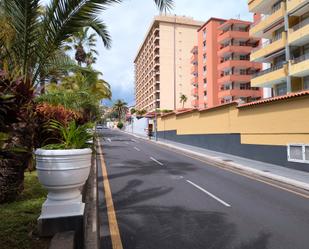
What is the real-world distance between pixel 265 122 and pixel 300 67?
1312cm

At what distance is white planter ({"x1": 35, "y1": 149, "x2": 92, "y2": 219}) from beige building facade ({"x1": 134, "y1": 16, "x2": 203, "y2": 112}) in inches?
2893

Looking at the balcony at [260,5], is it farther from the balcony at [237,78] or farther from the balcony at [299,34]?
the balcony at [237,78]

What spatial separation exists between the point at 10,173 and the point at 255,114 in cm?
1343

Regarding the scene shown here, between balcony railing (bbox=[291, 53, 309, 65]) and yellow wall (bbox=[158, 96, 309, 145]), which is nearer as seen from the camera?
yellow wall (bbox=[158, 96, 309, 145])

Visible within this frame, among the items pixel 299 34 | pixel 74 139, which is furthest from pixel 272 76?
pixel 74 139

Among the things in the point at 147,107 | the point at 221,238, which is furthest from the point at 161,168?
the point at 147,107

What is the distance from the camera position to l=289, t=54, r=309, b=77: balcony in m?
23.7

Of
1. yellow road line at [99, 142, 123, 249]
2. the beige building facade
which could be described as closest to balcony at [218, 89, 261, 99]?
the beige building facade

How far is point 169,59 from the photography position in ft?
269

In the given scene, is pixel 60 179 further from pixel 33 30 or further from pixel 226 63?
pixel 226 63

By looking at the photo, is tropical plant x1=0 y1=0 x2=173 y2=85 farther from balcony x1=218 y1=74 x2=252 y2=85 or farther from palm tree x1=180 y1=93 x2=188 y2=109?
palm tree x1=180 y1=93 x2=188 y2=109

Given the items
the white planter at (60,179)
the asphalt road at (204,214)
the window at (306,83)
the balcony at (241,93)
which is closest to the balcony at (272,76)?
the window at (306,83)

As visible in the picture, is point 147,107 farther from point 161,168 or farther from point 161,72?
point 161,168

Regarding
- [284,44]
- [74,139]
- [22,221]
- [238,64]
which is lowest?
[22,221]
